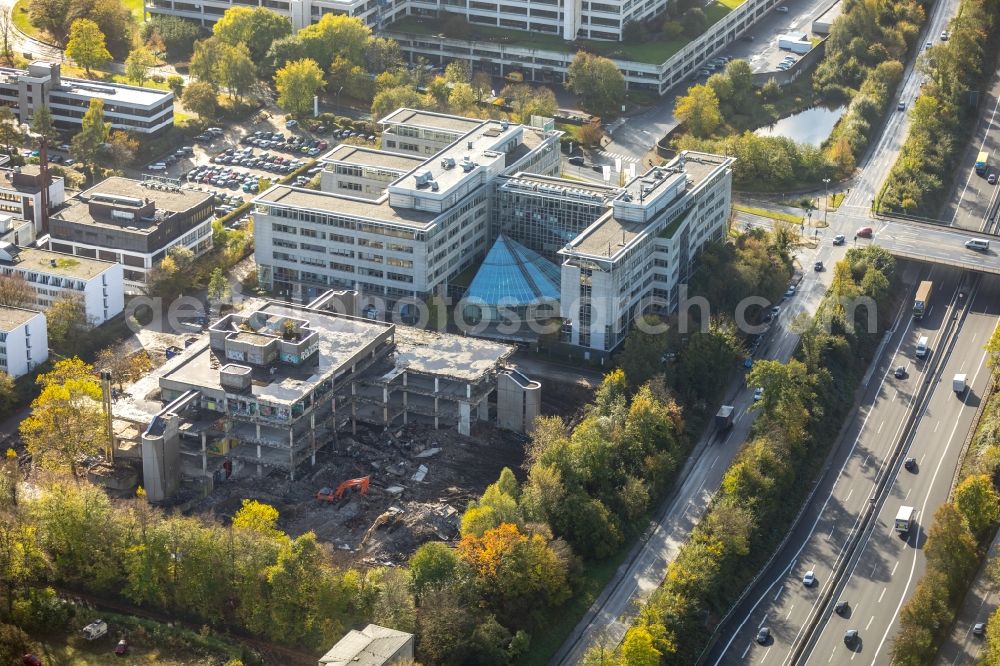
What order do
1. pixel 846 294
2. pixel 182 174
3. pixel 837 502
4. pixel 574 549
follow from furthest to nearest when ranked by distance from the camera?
pixel 182 174
pixel 846 294
pixel 837 502
pixel 574 549

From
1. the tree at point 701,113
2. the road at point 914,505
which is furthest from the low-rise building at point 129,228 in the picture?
the road at point 914,505

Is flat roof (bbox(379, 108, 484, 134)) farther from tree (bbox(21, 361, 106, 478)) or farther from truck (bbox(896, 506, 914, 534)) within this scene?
truck (bbox(896, 506, 914, 534))

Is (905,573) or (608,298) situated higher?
(608,298)

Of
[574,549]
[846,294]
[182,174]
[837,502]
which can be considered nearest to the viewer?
[574,549]

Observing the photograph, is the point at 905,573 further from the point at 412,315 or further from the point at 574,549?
the point at 412,315

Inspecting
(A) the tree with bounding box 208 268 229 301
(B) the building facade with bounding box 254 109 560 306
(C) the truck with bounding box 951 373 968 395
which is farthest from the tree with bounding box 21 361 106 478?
(C) the truck with bounding box 951 373 968 395

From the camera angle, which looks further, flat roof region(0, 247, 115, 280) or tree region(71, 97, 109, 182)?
tree region(71, 97, 109, 182)

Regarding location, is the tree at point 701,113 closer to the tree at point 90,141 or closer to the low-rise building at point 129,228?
A: the low-rise building at point 129,228

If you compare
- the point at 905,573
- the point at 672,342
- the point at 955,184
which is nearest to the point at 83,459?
the point at 672,342
